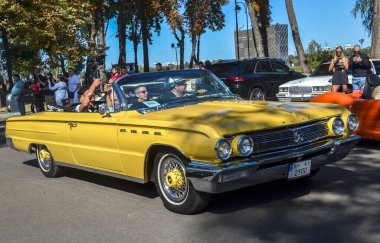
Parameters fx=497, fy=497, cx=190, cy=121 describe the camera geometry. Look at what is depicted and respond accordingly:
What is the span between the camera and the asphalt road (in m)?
4.55

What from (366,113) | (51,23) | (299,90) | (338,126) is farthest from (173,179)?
(51,23)

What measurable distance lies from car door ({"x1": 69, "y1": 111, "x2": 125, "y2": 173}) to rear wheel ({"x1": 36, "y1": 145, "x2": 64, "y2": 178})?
1.00 m

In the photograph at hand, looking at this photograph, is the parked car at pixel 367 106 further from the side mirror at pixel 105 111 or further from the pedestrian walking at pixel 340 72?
the side mirror at pixel 105 111

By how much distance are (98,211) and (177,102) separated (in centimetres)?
158

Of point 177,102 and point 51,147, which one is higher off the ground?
point 177,102

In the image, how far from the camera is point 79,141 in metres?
6.50

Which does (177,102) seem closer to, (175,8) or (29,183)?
(29,183)

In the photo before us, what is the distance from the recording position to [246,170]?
184 inches

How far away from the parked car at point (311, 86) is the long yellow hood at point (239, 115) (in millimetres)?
8449

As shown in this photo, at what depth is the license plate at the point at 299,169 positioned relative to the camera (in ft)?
16.5

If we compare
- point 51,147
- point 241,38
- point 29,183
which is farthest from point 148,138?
point 241,38

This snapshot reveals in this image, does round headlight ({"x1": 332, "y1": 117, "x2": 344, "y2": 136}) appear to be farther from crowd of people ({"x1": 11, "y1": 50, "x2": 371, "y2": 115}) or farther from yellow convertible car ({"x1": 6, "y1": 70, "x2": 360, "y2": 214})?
crowd of people ({"x1": 11, "y1": 50, "x2": 371, "y2": 115})

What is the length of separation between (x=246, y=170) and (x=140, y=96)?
75.6 inches

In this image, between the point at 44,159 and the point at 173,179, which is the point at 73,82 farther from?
the point at 173,179
